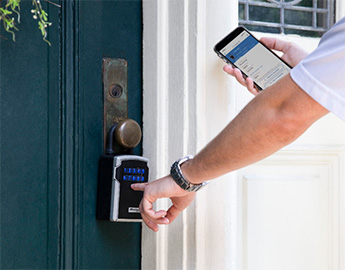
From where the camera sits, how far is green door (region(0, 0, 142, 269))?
57.4 inches

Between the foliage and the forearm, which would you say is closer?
the forearm

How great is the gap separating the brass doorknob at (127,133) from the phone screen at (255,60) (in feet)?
0.88

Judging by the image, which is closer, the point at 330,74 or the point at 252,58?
the point at 330,74

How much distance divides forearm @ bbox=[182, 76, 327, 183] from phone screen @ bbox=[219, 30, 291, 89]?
41cm

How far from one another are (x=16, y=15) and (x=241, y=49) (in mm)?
511

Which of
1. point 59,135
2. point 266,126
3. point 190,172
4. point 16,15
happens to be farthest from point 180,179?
point 16,15

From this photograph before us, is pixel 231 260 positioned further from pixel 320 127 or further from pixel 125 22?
pixel 125 22

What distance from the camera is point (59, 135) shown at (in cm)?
Result: 151

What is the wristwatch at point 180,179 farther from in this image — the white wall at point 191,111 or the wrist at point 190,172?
the white wall at point 191,111

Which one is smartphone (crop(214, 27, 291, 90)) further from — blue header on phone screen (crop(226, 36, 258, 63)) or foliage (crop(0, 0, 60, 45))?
foliage (crop(0, 0, 60, 45))

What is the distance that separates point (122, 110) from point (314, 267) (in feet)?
2.15

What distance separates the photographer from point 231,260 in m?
1.54

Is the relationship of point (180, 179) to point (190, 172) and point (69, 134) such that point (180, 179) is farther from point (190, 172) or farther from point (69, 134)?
point (69, 134)

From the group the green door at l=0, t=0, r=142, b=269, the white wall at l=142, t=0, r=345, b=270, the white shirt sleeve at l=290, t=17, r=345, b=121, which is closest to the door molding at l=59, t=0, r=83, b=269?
the green door at l=0, t=0, r=142, b=269
